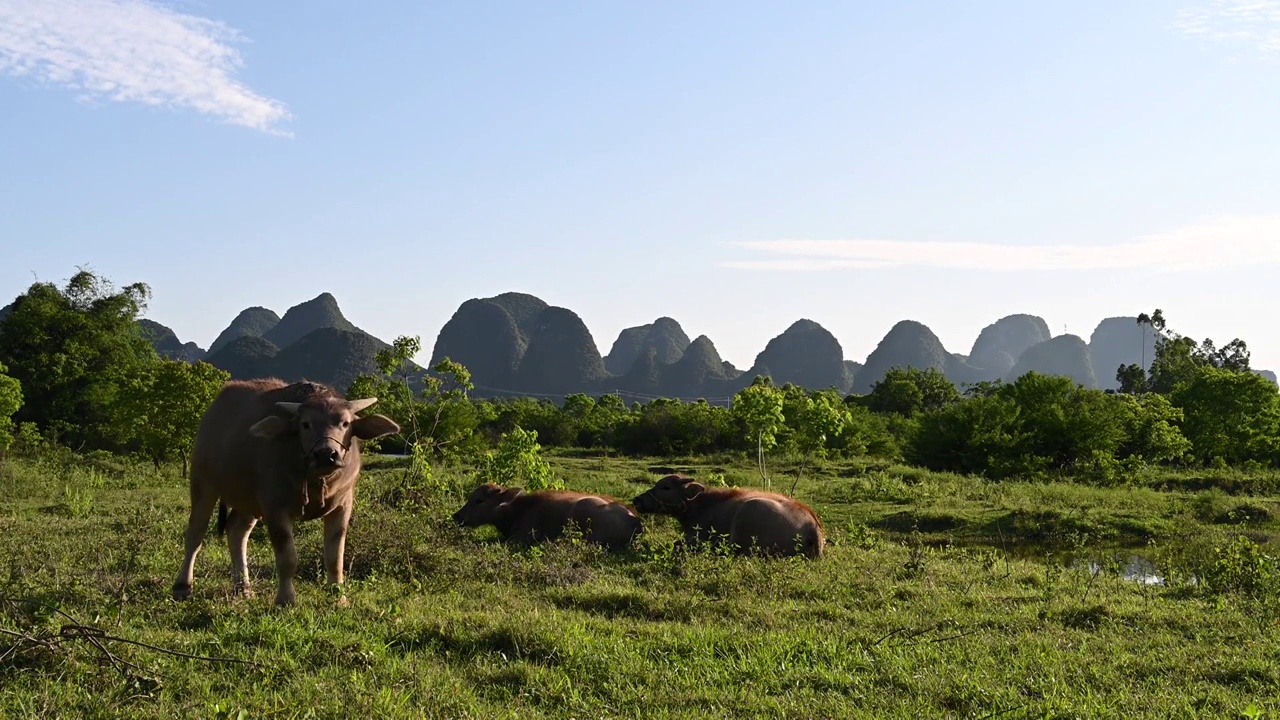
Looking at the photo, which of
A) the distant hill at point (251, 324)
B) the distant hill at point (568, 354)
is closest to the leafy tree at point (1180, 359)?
the distant hill at point (568, 354)

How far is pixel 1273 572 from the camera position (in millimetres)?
7703

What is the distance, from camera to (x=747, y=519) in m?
9.02

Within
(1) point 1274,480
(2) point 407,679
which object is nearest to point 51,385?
(2) point 407,679

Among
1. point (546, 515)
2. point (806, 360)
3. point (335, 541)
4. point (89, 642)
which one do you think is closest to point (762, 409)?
point (546, 515)

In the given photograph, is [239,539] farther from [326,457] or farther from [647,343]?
[647,343]

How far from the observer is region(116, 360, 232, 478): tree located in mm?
17812

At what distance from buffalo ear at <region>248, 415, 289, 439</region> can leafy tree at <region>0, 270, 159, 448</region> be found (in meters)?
24.5

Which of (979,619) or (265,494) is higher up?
(265,494)

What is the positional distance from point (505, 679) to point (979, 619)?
311 centimetres

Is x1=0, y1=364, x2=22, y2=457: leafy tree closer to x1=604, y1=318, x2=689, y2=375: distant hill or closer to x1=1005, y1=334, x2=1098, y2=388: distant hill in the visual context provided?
x1=604, y1=318, x2=689, y2=375: distant hill

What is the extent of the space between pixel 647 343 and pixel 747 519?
15404cm

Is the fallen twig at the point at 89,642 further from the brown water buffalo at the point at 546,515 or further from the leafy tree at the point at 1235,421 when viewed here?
the leafy tree at the point at 1235,421

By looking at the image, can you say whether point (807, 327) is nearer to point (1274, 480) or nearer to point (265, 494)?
point (1274, 480)

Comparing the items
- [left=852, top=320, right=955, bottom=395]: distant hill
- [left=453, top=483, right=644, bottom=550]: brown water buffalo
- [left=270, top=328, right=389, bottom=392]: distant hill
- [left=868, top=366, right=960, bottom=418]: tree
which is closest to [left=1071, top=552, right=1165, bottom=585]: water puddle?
[left=453, top=483, right=644, bottom=550]: brown water buffalo
